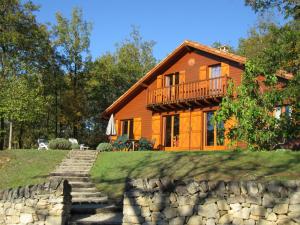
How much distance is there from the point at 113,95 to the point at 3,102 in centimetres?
1550

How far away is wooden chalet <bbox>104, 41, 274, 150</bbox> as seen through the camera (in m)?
21.4

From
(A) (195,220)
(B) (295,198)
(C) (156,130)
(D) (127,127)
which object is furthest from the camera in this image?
(D) (127,127)

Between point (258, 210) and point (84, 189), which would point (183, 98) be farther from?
point (258, 210)

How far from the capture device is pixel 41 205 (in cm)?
916

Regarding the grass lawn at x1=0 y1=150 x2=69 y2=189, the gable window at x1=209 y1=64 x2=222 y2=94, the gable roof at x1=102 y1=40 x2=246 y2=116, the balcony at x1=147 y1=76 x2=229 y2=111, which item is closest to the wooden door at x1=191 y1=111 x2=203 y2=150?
the balcony at x1=147 y1=76 x2=229 y2=111

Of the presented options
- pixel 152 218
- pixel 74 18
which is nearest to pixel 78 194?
pixel 152 218

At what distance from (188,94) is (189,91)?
0.17 metres

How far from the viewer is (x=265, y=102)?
14273 millimetres

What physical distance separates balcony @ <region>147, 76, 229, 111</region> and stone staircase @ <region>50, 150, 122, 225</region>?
6559mm

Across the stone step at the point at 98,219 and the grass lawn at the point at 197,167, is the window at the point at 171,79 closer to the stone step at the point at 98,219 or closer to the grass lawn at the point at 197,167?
the grass lawn at the point at 197,167

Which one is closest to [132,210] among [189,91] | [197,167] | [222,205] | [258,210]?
[222,205]

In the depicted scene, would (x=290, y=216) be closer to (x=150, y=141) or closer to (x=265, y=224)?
(x=265, y=224)

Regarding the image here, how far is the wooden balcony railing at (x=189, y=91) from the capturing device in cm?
2105

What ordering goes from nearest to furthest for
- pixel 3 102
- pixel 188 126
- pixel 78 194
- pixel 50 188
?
pixel 50 188
pixel 78 194
pixel 188 126
pixel 3 102
